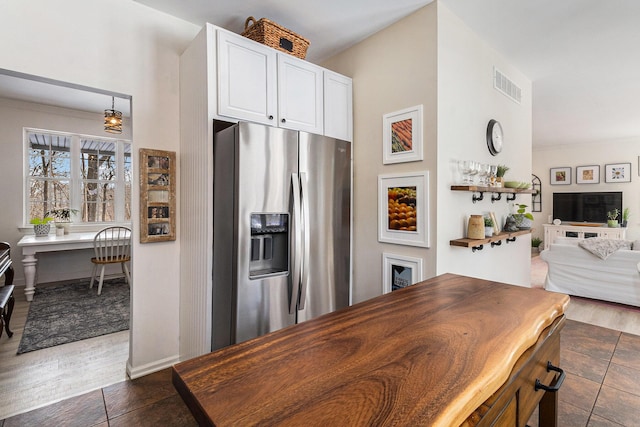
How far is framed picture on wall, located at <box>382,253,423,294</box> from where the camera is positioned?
2.43 meters

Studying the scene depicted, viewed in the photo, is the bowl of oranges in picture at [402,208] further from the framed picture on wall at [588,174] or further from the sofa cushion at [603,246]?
the framed picture on wall at [588,174]

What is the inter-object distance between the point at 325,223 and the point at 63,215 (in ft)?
15.6

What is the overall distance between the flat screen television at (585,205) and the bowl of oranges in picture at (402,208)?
7445 millimetres

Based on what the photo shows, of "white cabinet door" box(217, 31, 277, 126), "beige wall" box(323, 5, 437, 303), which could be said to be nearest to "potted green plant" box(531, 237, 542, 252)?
"beige wall" box(323, 5, 437, 303)

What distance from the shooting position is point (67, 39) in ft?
6.64

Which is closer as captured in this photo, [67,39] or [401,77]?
[67,39]

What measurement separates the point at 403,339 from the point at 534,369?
470 millimetres

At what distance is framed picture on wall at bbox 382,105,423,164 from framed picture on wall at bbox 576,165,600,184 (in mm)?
7582

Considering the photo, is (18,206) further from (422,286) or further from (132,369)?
(422,286)

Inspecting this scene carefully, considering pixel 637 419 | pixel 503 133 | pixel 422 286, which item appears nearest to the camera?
pixel 422 286

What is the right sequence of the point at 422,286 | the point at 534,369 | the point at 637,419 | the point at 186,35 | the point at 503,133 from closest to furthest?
1. the point at 534,369
2. the point at 422,286
3. the point at 637,419
4. the point at 186,35
5. the point at 503,133

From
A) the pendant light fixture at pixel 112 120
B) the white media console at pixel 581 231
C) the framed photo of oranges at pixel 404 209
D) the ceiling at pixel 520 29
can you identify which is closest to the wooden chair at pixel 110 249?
the pendant light fixture at pixel 112 120

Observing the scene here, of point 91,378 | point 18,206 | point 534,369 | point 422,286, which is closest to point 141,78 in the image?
point 91,378

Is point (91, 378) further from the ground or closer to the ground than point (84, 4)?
closer to the ground
